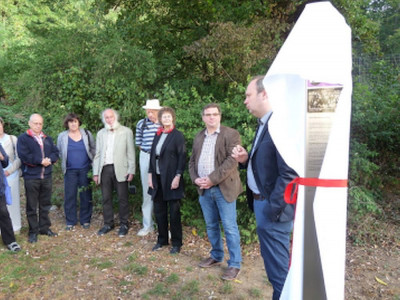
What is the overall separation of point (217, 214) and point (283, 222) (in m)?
1.72

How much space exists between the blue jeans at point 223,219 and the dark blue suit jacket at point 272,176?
1.39m

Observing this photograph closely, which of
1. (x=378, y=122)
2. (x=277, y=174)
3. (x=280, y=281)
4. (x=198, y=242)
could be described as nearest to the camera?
(x=277, y=174)

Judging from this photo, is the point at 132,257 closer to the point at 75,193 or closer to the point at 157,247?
the point at 157,247

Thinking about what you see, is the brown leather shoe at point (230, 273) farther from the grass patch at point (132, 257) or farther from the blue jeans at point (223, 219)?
the grass patch at point (132, 257)

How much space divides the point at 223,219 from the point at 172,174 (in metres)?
0.99

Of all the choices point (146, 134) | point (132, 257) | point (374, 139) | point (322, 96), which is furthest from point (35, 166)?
point (374, 139)

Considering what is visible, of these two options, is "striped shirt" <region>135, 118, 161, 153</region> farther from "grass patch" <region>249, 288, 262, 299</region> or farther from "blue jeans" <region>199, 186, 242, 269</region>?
"grass patch" <region>249, 288, 262, 299</region>

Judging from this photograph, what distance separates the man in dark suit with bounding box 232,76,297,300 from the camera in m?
2.50

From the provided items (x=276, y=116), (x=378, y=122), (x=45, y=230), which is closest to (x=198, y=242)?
(x=45, y=230)

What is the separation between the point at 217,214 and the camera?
171 inches

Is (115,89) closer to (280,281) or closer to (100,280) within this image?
(100,280)

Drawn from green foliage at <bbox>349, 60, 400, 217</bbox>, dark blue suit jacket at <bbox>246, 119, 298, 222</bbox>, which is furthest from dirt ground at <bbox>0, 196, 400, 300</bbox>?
dark blue suit jacket at <bbox>246, 119, 298, 222</bbox>

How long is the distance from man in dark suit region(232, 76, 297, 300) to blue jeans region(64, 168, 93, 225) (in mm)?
3992

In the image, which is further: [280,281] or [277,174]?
[280,281]
